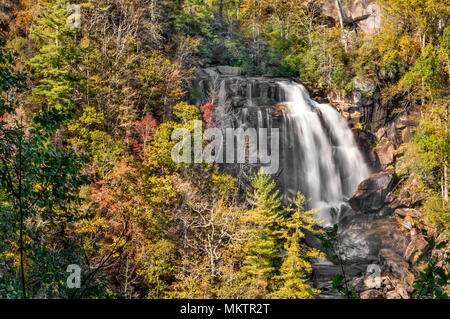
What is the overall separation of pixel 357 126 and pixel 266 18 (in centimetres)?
2088

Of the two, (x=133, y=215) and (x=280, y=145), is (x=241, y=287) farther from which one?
(x=280, y=145)

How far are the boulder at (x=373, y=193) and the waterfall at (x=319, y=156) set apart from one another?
1.16m

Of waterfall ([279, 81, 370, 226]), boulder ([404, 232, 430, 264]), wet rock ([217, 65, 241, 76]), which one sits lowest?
boulder ([404, 232, 430, 264])

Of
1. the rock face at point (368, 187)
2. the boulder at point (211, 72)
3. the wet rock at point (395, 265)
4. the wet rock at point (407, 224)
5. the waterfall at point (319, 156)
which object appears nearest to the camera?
the wet rock at point (395, 265)

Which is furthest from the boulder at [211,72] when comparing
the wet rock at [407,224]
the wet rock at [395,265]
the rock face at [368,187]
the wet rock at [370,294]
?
the wet rock at [370,294]

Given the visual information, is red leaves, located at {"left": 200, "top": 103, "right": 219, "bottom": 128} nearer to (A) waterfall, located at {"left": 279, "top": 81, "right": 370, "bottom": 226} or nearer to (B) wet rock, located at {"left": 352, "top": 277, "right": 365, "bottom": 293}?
(A) waterfall, located at {"left": 279, "top": 81, "right": 370, "bottom": 226}

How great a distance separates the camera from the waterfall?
2370 cm

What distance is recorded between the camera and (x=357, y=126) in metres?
27.1

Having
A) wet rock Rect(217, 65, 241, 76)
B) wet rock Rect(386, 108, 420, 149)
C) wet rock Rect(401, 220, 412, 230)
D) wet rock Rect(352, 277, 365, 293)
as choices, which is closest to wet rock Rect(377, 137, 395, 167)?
wet rock Rect(386, 108, 420, 149)

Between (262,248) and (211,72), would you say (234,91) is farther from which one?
(262,248)

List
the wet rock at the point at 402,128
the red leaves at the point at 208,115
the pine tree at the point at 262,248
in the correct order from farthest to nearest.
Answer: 1. the wet rock at the point at 402,128
2. the red leaves at the point at 208,115
3. the pine tree at the point at 262,248

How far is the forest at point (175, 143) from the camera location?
14383mm

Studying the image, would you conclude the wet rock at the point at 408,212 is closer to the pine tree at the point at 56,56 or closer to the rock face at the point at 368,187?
the rock face at the point at 368,187

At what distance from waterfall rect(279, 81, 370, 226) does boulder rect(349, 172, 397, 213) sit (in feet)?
3.79
